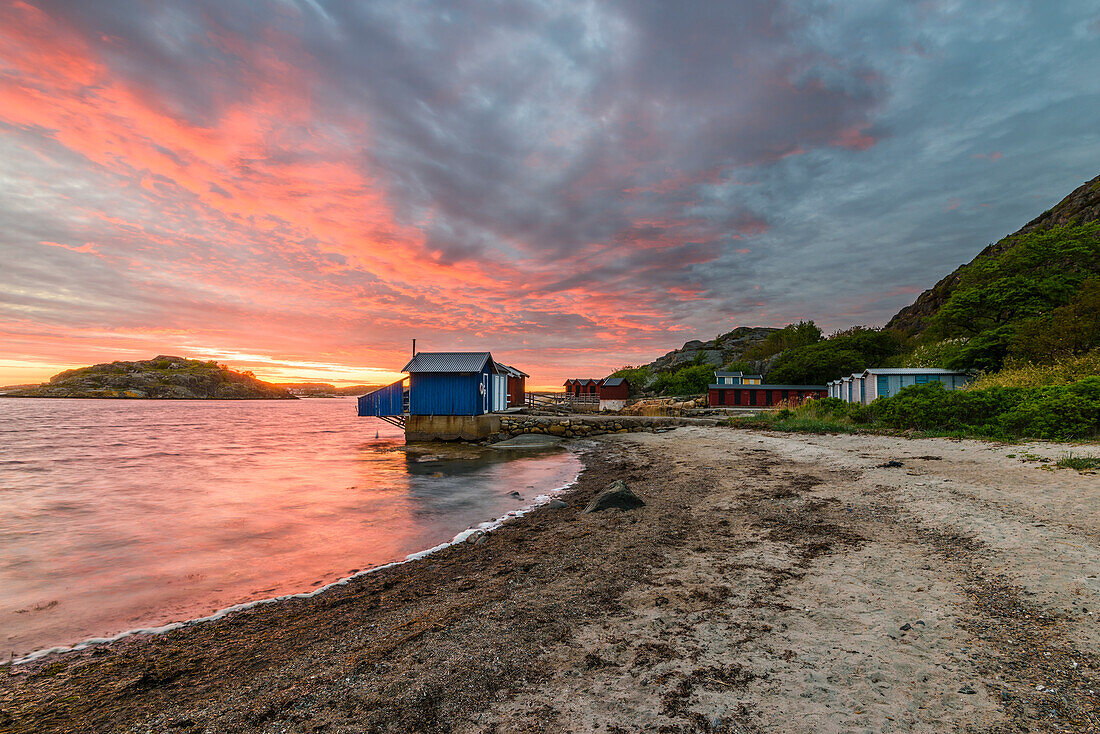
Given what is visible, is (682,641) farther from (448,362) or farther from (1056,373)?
(448,362)

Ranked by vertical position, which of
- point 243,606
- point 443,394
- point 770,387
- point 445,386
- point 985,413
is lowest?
point 243,606

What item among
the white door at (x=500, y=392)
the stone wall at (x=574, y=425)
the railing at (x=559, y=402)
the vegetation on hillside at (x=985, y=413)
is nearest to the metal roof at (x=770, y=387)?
the stone wall at (x=574, y=425)

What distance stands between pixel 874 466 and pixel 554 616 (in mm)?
11699

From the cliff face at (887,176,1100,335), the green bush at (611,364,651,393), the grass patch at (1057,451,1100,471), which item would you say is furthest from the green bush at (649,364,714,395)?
the grass patch at (1057,451,1100,471)

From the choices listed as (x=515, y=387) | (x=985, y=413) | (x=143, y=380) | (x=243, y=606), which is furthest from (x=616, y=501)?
(x=143, y=380)

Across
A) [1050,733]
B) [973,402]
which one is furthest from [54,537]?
A: [973,402]

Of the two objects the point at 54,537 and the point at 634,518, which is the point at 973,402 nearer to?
the point at 634,518

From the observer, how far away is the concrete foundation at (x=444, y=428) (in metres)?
36.4

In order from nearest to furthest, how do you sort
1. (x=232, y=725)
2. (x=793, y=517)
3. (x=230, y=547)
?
(x=232, y=725)
(x=793, y=517)
(x=230, y=547)

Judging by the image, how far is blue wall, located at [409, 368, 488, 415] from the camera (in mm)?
35688

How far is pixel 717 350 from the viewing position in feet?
349

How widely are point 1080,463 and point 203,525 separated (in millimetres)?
23124

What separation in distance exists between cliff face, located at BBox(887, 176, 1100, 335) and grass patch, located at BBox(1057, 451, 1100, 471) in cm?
3577

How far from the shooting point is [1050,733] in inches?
115
